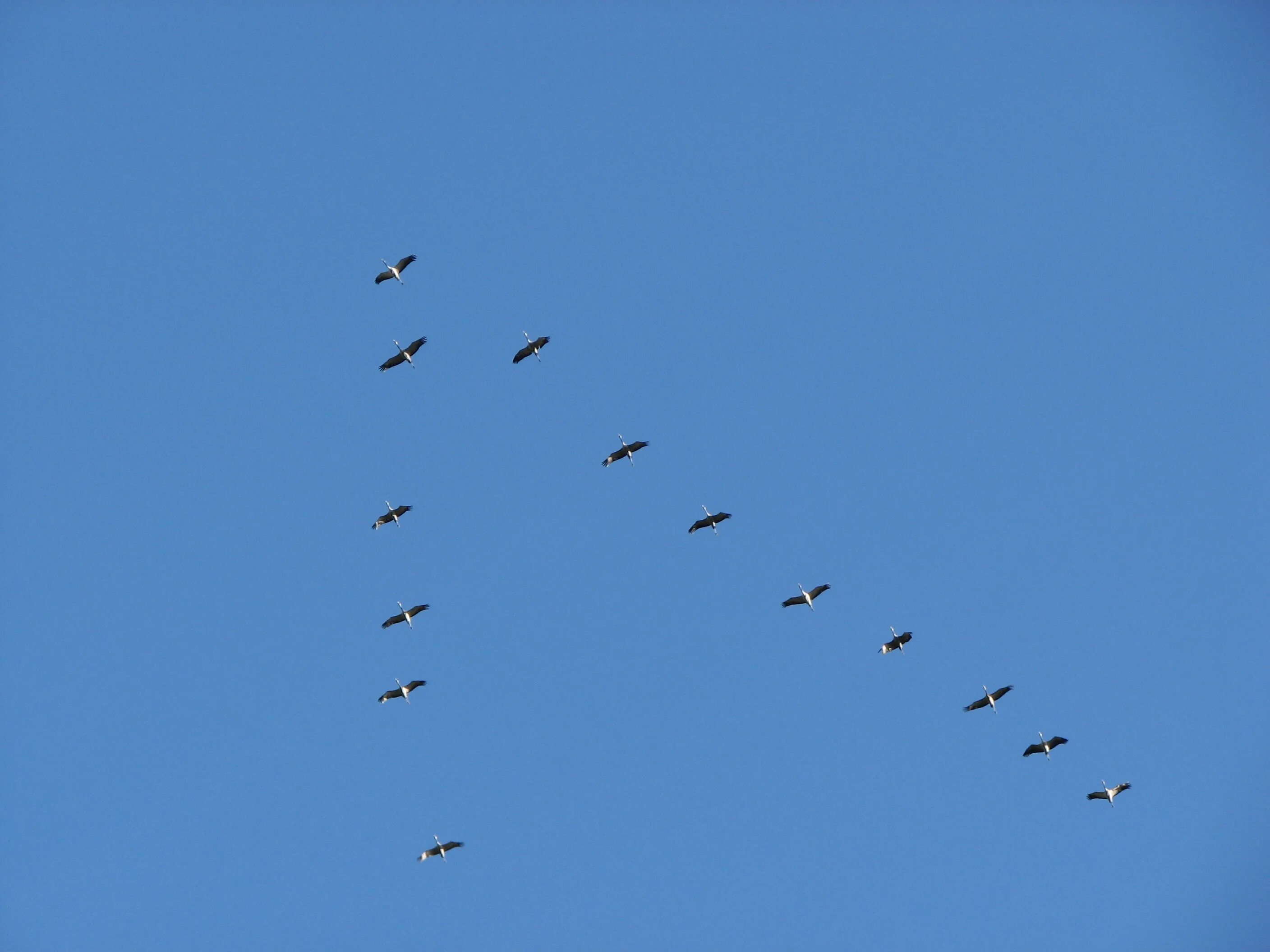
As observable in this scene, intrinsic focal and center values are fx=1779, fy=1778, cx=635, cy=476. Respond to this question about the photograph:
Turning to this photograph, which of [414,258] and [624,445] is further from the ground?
[414,258]

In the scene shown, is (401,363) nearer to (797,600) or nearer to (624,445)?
(624,445)

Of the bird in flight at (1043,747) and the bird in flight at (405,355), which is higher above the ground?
the bird in flight at (405,355)

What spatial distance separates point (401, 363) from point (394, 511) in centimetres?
827

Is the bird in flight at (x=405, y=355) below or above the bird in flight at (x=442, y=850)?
above

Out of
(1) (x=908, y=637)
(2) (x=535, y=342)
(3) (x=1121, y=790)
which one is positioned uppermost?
(2) (x=535, y=342)

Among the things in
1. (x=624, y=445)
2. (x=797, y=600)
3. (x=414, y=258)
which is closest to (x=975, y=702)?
(x=797, y=600)

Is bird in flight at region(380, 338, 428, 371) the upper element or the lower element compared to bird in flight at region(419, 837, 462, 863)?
upper

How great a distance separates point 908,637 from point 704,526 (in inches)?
498

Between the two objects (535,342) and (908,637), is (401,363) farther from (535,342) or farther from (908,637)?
(908,637)

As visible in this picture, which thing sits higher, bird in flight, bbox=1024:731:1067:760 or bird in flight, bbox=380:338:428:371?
bird in flight, bbox=380:338:428:371

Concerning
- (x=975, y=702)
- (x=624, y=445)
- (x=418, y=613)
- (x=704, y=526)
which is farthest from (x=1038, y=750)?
(x=418, y=613)

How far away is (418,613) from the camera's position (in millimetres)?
100438

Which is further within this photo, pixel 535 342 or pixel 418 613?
pixel 418 613

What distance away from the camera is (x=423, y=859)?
3816 inches
